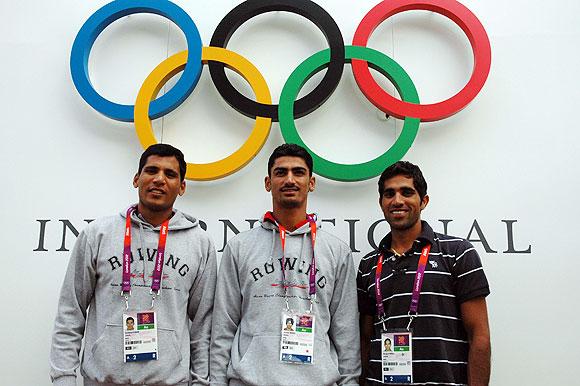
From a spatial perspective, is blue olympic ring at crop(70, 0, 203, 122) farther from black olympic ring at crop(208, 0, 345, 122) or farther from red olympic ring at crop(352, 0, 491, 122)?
red olympic ring at crop(352, 0, 491, 122)

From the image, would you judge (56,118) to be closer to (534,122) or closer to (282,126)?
(282,126)

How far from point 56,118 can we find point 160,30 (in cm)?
66

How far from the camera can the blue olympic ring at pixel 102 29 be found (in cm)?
250

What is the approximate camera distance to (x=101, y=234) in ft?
6.41

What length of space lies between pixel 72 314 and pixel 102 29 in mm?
1453

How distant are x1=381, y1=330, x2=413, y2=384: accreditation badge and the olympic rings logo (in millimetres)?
798

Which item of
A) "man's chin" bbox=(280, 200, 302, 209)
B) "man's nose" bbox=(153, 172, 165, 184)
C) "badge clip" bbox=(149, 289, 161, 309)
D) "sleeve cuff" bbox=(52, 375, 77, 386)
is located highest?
"man's nose" bbox=(153, 172, 165, 184)

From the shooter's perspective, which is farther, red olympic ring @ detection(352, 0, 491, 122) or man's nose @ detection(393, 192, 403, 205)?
red olympic ring @ detection(352, 0, 491, 122)

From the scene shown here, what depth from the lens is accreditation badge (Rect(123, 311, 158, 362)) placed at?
1793mm

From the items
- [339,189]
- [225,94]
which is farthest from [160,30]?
[339,189]

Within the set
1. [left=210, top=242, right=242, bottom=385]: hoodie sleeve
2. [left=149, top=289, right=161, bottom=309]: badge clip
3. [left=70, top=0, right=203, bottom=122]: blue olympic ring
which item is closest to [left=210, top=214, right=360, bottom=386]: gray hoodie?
[left=210, top=242, right=242, bottom=385]: hoodie sleeve

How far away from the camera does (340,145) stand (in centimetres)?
257

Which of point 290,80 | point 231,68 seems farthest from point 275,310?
point 231,68

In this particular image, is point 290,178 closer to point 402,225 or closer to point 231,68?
point 402,225
